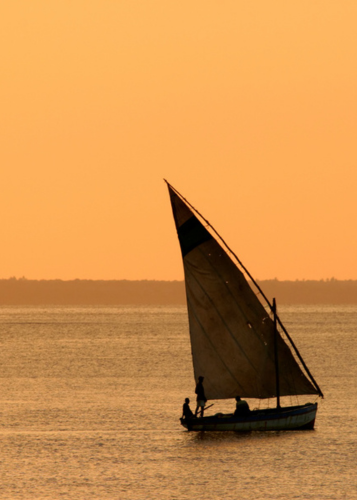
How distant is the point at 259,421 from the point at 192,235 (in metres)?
10.3

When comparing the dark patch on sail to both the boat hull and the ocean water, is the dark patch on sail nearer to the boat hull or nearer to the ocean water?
the boat hull

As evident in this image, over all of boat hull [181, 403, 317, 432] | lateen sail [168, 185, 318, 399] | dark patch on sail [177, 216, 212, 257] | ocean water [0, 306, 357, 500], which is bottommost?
ocean water [0, 306, 357, 500]

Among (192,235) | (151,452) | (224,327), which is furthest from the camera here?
(151,452)

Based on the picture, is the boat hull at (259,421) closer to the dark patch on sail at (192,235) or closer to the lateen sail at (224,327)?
the lateen sail at (224,327)

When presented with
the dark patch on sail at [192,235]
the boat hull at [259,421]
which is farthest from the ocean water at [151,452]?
the dark patch on sail at [192,235]

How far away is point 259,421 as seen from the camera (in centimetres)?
6075

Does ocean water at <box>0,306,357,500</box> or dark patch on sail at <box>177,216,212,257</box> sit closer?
ocean water at <box>0,306,357,500</box>

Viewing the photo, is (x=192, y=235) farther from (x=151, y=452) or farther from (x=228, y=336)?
(x=151, y=452)

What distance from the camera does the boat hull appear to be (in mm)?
59219

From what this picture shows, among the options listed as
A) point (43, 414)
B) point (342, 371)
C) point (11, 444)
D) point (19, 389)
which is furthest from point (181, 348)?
point (11, 444)

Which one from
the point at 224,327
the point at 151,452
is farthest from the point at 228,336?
the point at 151,452

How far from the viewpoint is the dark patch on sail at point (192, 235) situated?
57.9 metres

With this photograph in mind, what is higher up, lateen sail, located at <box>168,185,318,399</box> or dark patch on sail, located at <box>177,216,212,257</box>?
dark patch on sail, located at <box>177,216,212,257</box>

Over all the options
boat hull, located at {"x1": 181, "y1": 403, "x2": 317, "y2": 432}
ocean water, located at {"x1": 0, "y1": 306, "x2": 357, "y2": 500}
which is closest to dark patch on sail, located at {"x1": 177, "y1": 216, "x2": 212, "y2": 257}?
boat hull, located at {"x1": 181, "y1": 403, "x2": 317, "y2": 432}
